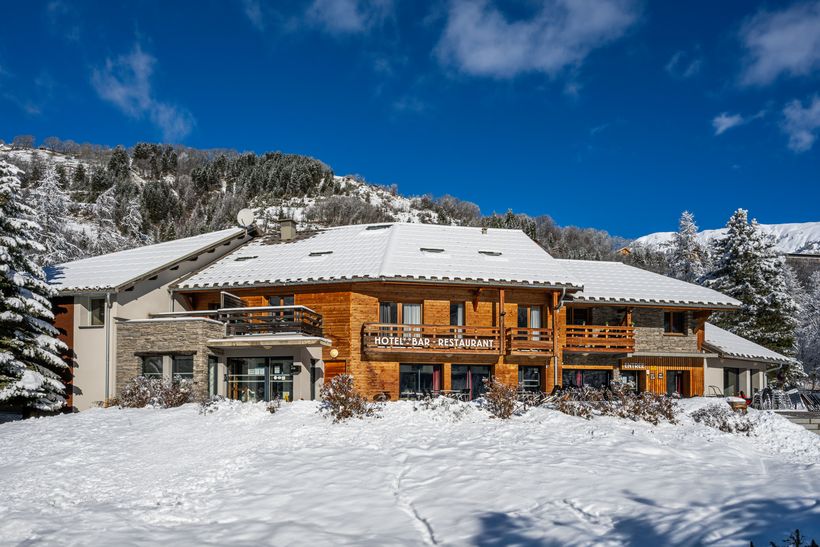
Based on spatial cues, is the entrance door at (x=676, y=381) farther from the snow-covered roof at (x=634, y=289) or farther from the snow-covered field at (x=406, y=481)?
the snow-covered field at (x=406, y=481)

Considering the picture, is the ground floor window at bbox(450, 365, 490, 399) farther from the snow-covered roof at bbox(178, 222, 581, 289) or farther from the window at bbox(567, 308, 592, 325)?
the window at bbox(567, 308, 592, 325)

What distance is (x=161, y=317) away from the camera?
91.8 ft

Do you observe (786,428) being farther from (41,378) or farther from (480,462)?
(41,378)

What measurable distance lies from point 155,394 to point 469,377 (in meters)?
12.5

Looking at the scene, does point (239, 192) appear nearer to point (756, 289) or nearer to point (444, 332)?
point (756, 289)

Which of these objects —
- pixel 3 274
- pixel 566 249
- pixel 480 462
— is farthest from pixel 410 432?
pixel 566 249

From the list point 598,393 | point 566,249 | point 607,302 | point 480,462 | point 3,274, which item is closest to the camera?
point 480,462

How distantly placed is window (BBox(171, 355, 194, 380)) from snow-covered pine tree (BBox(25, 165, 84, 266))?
15.8 meters

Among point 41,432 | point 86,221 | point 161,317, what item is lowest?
point 41,432

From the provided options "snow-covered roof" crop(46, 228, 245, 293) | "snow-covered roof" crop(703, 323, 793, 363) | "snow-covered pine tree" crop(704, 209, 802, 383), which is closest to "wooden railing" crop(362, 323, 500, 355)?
"snow-covered roof" crop(46, 228, 245, 293)

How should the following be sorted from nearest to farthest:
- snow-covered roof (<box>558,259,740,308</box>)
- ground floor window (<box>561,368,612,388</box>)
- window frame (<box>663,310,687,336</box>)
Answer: snow-covered roof (<box>558,259,740,308</box>) → ground floor window (<box>561,368,612,388</box>) → window frame (<box>663,310,687,336</box>)

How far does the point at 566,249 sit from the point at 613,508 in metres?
122

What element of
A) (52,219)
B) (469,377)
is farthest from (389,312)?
(52,219)

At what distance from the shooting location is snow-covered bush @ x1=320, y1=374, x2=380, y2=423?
755 inches
